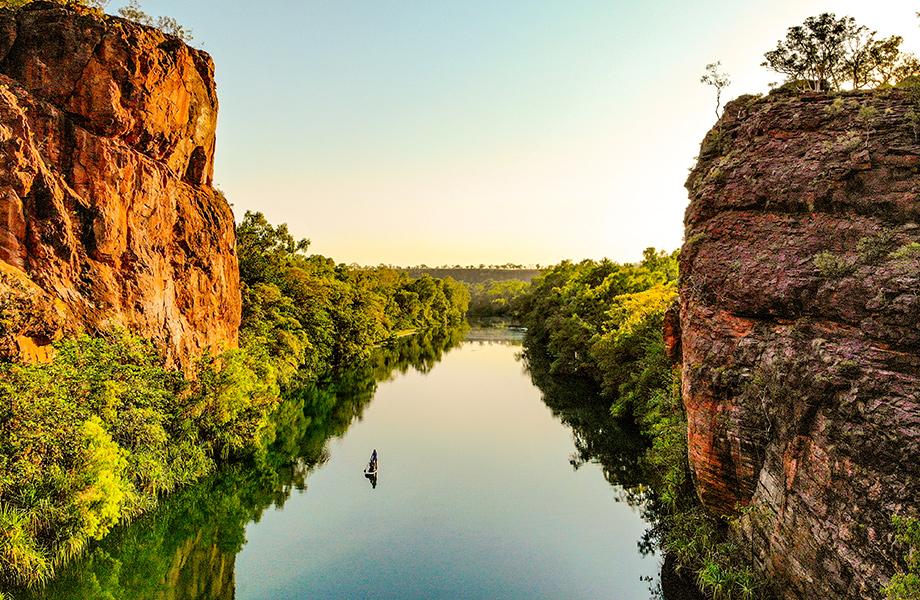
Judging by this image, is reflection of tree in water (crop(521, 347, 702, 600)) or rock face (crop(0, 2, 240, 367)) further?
rock face (crop(0, 2, 240, 367))

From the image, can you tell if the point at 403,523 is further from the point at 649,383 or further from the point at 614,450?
the point at 649,383

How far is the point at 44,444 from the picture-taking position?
46.7 feet

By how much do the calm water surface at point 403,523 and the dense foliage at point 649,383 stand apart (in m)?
1.71

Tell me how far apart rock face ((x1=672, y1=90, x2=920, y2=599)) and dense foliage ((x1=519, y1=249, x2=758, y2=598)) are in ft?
4.49

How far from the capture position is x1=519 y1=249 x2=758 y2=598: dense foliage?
48.9 feet

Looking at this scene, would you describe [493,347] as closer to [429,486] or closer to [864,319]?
[429,486]

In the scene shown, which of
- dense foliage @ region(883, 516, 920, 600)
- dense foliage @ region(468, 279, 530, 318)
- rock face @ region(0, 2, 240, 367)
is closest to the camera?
dense foliage @ region(883, 516, 920, 600)

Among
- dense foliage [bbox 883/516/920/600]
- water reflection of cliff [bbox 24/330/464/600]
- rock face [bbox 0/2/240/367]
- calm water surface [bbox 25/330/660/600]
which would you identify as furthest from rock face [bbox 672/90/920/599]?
rock face [bbox 0/2/240/367]

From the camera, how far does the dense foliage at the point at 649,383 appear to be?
48.9ft

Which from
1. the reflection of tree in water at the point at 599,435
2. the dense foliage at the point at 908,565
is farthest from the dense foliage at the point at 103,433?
the dense foliage at the point at 908,565

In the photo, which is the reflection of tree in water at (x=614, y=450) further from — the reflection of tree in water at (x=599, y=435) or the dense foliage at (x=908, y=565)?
the dense foliage at (x=908, y=565)

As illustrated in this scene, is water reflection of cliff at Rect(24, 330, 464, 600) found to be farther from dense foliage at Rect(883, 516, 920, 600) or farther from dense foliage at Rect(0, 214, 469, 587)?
dense foliage at Rect(883, 516, 920, 600)

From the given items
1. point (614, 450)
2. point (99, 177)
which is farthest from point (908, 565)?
point (99, 177)

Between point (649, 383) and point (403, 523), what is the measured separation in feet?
50.7
